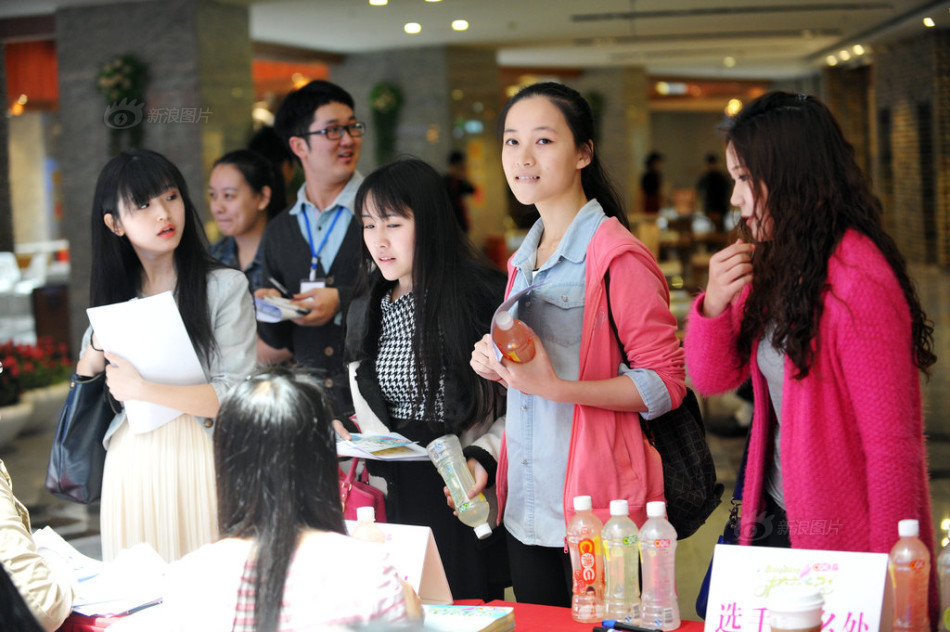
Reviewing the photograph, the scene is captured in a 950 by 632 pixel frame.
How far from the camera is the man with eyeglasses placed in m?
3.27

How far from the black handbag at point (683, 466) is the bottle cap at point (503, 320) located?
0.25 metres

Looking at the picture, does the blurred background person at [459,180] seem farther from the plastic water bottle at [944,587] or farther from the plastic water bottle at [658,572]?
the plastic water bottle at [944,587]

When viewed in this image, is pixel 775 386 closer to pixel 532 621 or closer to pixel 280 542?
pixel 532 621

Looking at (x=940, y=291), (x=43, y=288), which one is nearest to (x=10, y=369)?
(x=43, y=288)

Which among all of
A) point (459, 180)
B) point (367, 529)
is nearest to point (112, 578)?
point (367, 529)

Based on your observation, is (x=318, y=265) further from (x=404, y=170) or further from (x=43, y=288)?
(x=43, y=288)

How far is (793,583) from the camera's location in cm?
163

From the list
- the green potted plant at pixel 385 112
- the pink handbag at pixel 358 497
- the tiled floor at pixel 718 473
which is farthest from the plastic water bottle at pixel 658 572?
the green potted plant at pixel 385 112

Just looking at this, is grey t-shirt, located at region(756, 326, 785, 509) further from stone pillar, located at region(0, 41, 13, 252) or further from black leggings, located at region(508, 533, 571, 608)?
stone pillar, located at region(0, 41, 13, 252)

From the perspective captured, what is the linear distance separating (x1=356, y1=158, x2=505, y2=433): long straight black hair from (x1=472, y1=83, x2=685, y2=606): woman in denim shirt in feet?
0.77

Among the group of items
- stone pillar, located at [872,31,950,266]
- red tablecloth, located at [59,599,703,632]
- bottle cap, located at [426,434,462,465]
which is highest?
stone pillar, located at [872,31,950,266]

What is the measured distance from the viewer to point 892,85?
6.64m

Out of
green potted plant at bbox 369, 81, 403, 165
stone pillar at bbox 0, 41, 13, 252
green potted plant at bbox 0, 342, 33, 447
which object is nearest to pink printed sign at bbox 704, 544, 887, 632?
green potted plant at bbox 0, 342, 33, 447

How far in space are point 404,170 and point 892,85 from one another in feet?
17.3
